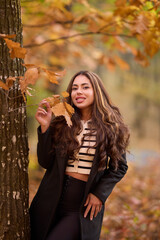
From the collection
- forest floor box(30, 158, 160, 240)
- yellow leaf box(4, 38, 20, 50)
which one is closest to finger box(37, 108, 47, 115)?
yellow leaf box(4, 38, 20, 50)

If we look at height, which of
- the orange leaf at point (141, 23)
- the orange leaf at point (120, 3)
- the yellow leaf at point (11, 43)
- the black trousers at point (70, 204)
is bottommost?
the black trousers at point (70, 204)

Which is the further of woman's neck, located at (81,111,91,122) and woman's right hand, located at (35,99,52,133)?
woman's neck, located at (81,111,91,122)

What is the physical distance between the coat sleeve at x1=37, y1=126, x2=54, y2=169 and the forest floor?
1.47 m

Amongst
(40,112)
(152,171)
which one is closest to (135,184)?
(152,171)

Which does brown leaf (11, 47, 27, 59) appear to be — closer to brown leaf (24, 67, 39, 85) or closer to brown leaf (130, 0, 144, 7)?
brown leaf (24, 67, 39, 85)

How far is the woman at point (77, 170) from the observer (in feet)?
7.72

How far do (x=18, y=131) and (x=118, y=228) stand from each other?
2.69 meters

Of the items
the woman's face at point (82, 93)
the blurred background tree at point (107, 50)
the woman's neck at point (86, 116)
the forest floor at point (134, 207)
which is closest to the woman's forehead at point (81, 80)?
the woman's face at point (82, 93)

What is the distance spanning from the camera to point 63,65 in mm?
7418

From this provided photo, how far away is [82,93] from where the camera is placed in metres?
2.58

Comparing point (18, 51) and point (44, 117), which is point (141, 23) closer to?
point (44, 117)

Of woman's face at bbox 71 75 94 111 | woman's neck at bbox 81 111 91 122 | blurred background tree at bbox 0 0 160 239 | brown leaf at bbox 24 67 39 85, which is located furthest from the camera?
blurred background tree at bbox 0 0 160 239

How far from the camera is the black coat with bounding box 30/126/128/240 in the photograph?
2.35 metres

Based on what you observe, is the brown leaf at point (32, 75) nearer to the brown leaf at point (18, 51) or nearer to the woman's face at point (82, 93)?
the brown leaf at point (18, 51)
